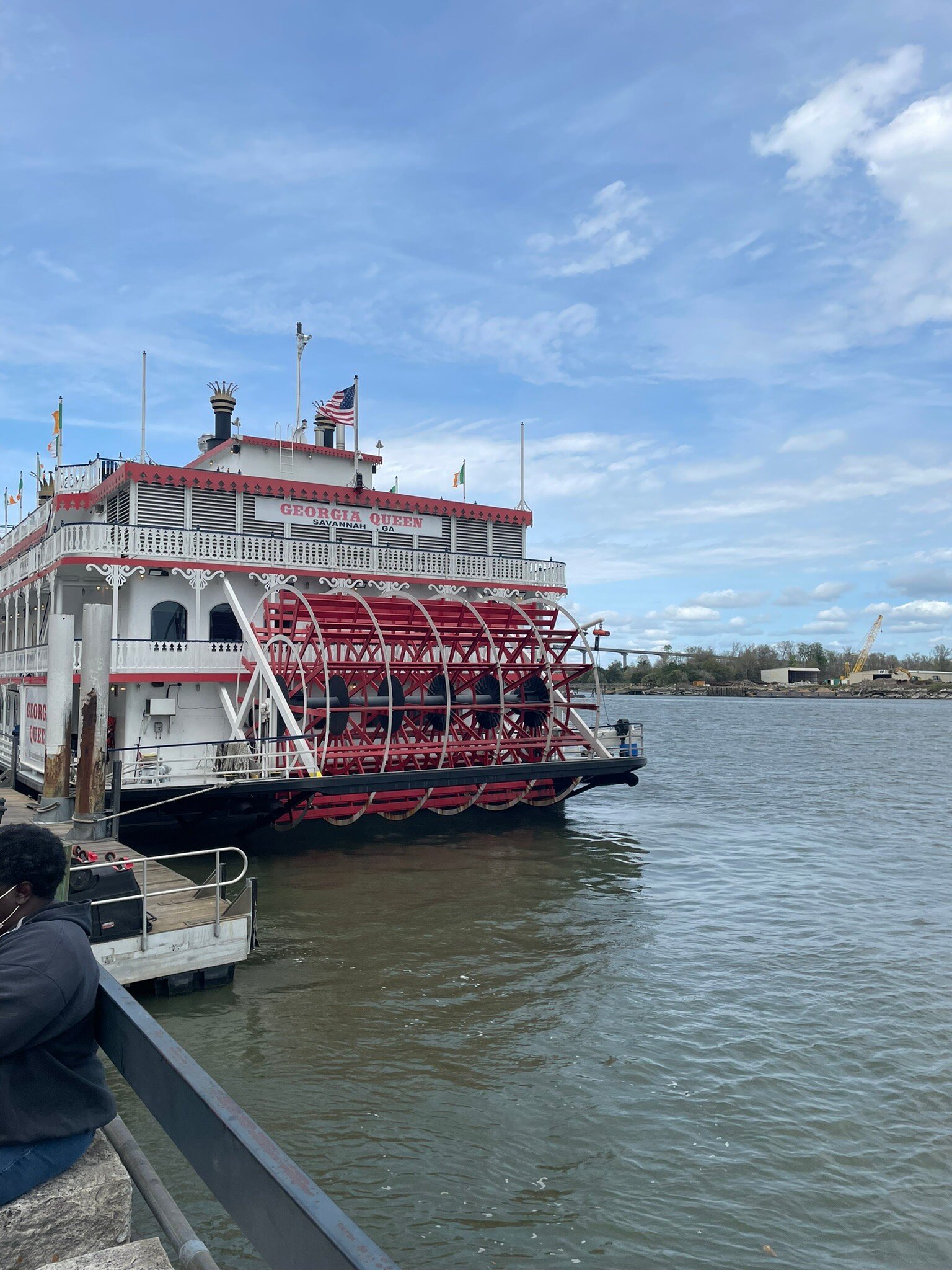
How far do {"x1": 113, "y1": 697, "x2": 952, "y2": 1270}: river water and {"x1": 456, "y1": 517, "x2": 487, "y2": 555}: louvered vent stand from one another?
752cm

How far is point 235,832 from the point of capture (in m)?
13.6

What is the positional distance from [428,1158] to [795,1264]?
6.81 ft

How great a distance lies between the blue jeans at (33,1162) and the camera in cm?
229

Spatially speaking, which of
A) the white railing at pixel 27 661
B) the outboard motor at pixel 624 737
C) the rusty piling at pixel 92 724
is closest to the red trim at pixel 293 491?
the white railing at pixel 27 661

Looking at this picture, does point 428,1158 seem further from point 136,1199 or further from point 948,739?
point 948,739

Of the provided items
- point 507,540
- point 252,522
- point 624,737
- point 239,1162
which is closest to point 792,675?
point 507,540

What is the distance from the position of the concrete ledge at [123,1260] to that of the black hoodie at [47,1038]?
1.02ft

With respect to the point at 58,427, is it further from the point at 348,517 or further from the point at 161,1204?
the point at 161,1204

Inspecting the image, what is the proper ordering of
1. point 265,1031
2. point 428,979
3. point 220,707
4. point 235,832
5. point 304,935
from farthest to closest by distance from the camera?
point 220,707
point 235,832
point 304,935
point 428,979
point 265,1031

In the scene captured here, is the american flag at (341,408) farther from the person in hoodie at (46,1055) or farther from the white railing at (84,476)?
the person in hoodie at (46,1055)

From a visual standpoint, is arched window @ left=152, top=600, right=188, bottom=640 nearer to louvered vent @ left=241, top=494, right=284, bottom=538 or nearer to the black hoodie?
louvered vent @ left=241, top=494, right=284, bottom=538

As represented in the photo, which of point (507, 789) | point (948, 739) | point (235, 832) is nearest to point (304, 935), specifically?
point (235, 832)

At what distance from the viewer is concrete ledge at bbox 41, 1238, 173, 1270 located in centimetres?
212

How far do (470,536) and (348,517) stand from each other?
2.94 meters
